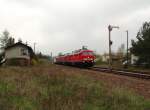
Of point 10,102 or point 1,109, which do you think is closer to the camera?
point 1,109

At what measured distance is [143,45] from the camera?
163 feet

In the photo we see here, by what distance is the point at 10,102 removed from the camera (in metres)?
9.54

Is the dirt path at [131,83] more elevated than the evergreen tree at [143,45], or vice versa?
the evergreen tree at [143,45]

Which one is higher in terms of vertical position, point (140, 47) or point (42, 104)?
point (140, 47)

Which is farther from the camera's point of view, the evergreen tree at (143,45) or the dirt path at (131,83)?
the evergreen tree at (143,45)

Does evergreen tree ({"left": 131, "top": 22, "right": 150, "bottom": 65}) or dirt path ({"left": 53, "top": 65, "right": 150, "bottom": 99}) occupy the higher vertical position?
evergreen tree ({"left": 131, "top": 22, "right": 150, "bottom": 65})

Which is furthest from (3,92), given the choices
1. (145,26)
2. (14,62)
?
(145,26)

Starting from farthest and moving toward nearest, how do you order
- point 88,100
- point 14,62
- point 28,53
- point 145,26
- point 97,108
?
1. point 28,53
2. point 145,26
3. point 14,62
4. point 88,100
5. point 97,108

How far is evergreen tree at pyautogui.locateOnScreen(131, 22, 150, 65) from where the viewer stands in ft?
162

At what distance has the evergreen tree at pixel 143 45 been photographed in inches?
1941

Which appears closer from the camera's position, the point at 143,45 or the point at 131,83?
the point at 131,83

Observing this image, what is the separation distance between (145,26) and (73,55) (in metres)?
14.1

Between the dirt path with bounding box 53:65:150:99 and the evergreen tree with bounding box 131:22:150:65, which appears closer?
the dirt path with bounding box 53:65:150:99

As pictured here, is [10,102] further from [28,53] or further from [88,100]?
[28,53]
